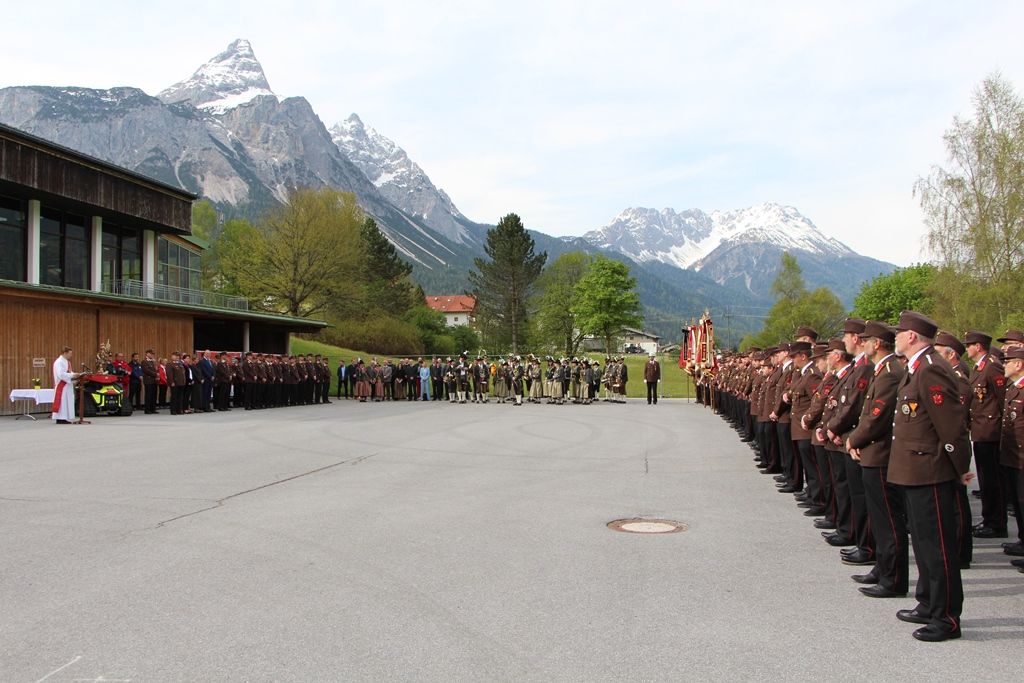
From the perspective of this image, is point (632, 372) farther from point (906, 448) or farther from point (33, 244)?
point (906, 448)

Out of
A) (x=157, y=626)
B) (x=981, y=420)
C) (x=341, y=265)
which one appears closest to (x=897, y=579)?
(x=981, y=420)

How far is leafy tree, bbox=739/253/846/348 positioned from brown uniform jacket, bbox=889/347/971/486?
3357 inches

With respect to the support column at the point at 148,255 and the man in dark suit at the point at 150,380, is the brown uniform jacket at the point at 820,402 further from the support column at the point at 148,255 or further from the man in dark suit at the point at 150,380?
the support column at the point at 148,255

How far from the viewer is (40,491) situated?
9.44m

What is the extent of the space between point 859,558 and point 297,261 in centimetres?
5464

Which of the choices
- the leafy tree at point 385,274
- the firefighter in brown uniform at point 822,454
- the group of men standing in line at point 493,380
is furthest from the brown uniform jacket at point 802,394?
the leafy tree at point 385,274

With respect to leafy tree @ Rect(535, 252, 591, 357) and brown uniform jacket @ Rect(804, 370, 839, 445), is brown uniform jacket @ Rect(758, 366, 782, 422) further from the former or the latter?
leafy tree @ Rect(535, 252, 591, 357)

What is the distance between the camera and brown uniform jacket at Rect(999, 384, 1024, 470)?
7.15 m

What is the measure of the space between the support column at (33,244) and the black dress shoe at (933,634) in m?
33.5

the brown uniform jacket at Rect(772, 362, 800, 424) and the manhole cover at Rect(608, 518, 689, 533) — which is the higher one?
the brown uniform jacket at Rect(772, 362, 800, 424)

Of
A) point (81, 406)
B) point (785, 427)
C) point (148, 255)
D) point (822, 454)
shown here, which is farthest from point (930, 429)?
point (148, 255)

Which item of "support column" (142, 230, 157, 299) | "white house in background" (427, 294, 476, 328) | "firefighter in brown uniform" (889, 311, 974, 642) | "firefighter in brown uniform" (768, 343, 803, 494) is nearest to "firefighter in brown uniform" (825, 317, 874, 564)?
"firefighter in brown uniform" (889, 311, 974, 642)

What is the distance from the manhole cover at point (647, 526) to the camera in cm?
765

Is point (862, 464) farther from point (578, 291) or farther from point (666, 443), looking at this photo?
point (578, 291)
